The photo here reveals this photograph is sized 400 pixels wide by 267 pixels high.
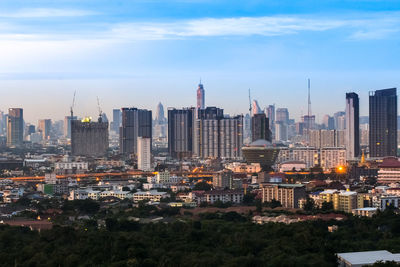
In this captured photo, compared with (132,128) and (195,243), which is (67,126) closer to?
(132,128)

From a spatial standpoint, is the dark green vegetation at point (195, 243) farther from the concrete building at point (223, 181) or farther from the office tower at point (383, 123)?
the office tower at point (383, 123)

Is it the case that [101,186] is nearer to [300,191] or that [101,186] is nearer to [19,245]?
[300,191]

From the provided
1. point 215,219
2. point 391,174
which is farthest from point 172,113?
point 215,219

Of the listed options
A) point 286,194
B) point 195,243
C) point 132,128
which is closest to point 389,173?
point 286,194

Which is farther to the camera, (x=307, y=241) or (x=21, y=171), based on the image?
(x=21, y=171)

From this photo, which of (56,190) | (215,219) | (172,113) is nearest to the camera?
(215,219)

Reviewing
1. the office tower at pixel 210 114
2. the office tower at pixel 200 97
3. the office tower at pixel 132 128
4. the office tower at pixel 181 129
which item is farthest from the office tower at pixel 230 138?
the office tower at pixel 200 97

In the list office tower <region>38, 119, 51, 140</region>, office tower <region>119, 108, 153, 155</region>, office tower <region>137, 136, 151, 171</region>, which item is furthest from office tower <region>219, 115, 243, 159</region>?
office tower <region>38, 119, 51, 140</region>

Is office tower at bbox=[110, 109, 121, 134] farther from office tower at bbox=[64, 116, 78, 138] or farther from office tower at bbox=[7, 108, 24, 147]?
office tower at bbox=[7, 108, 24, 147]
